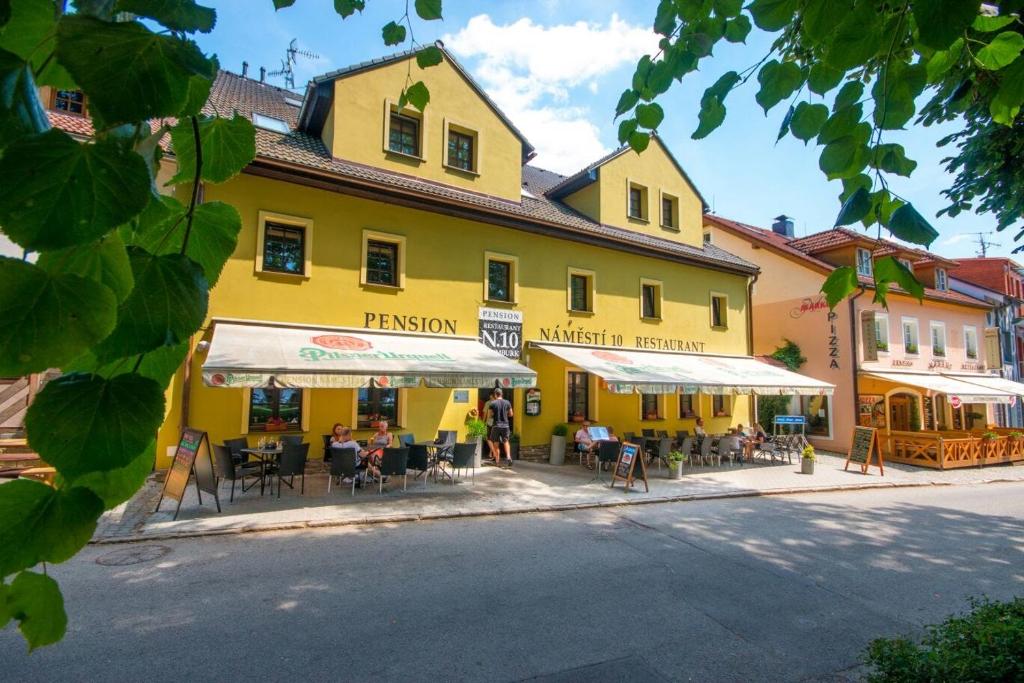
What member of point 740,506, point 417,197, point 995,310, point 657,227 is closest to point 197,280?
point 740,506

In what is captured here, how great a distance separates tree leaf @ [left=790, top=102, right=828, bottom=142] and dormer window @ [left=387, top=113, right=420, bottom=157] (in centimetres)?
1321

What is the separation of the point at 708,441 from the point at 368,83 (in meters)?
13.3

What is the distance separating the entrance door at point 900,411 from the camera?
71.6 ft

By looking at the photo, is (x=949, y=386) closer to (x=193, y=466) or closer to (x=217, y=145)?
(x=193, y=466)

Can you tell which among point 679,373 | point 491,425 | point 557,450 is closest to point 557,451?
point 557,450

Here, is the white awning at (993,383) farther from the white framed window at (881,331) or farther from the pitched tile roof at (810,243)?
the white framed window at (881,331)

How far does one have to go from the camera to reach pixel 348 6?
2471mm

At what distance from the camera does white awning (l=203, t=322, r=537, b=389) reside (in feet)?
30.1

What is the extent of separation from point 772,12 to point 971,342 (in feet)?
105

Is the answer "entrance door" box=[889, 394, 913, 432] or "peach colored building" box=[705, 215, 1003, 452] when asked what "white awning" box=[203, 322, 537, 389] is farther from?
"entrance door" box=[889, 394, 913, 432]

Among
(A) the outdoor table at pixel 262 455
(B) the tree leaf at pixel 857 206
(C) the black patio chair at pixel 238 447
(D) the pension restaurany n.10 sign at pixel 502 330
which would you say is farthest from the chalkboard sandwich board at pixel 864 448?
(B) the tree leaf at pixel 857 206

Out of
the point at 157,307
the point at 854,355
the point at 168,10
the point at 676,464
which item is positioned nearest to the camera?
the point at 157,307

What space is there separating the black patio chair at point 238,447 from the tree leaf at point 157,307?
10504 millimetres

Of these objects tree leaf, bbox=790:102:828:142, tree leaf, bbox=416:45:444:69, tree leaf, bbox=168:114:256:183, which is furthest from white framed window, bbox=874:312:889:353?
tree leaf, bbox=168:114:256:183
